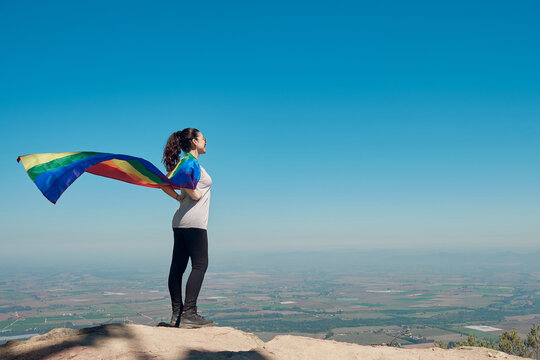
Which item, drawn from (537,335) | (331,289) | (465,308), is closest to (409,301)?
(465,308)

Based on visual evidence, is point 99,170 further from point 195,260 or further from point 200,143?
point 195,260

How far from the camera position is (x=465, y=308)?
67.8 m

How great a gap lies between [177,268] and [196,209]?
0.87 meters

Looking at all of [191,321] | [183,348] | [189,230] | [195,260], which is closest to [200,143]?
[189,230]

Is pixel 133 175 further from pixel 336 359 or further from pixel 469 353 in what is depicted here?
pixel 469 353

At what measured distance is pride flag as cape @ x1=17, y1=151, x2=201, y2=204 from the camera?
354 cm

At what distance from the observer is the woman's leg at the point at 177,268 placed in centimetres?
485

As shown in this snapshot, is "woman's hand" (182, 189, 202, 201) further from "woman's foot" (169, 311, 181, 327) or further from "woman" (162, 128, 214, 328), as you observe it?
"woman's foot" (169, 311, 181, 327)

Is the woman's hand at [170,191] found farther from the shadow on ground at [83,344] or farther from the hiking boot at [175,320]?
the shadow on ground at [83,344]

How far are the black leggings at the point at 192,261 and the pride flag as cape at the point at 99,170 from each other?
621 millimetres

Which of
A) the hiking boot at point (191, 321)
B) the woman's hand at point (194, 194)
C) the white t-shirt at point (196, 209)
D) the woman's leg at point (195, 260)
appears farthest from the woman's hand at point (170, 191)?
the hiking boot at point (191, 321)

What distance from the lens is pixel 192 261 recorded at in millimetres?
4730

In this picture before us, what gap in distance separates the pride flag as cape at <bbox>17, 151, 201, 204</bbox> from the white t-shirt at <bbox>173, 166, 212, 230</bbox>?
17 cm

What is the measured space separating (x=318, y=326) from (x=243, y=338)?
153ft
